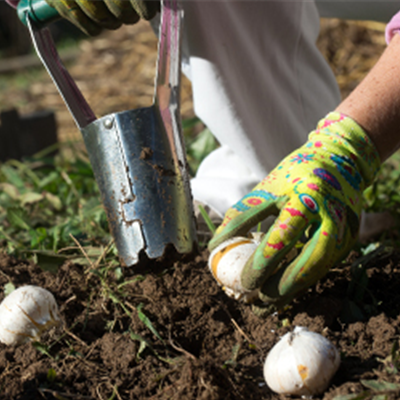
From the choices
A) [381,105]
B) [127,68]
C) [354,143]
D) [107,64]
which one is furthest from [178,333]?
[107,64]

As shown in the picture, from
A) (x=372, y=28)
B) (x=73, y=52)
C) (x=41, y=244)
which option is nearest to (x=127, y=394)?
(x=41, y=244)

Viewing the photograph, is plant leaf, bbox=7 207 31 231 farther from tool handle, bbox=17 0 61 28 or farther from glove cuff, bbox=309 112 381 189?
glove cuff, bbox=309 112 381 189

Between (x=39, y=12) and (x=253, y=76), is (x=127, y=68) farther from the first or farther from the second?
(x=39, y=12)

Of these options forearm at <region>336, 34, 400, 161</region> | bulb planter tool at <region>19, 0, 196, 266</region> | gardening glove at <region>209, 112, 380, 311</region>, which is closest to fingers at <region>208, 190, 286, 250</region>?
gardening glove at <region>209, 112, 380, 311</region>

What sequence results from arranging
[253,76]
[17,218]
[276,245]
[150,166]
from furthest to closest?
1. [17,218]
2. [253,76]
3. [150,166]
4. [276,245]

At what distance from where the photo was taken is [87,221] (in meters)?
1.71

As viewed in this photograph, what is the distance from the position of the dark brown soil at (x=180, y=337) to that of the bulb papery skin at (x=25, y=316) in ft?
0.09

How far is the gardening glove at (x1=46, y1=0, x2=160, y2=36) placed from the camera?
1.29m

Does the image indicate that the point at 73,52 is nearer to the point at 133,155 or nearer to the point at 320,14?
the point at 320,14

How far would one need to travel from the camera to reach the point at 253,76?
161 cm

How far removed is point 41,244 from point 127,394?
0.80 metres

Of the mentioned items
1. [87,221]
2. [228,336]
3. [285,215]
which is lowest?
[87,221]

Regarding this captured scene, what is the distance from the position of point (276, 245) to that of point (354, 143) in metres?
0.33

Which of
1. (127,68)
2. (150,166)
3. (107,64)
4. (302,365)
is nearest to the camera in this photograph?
(302,365)
